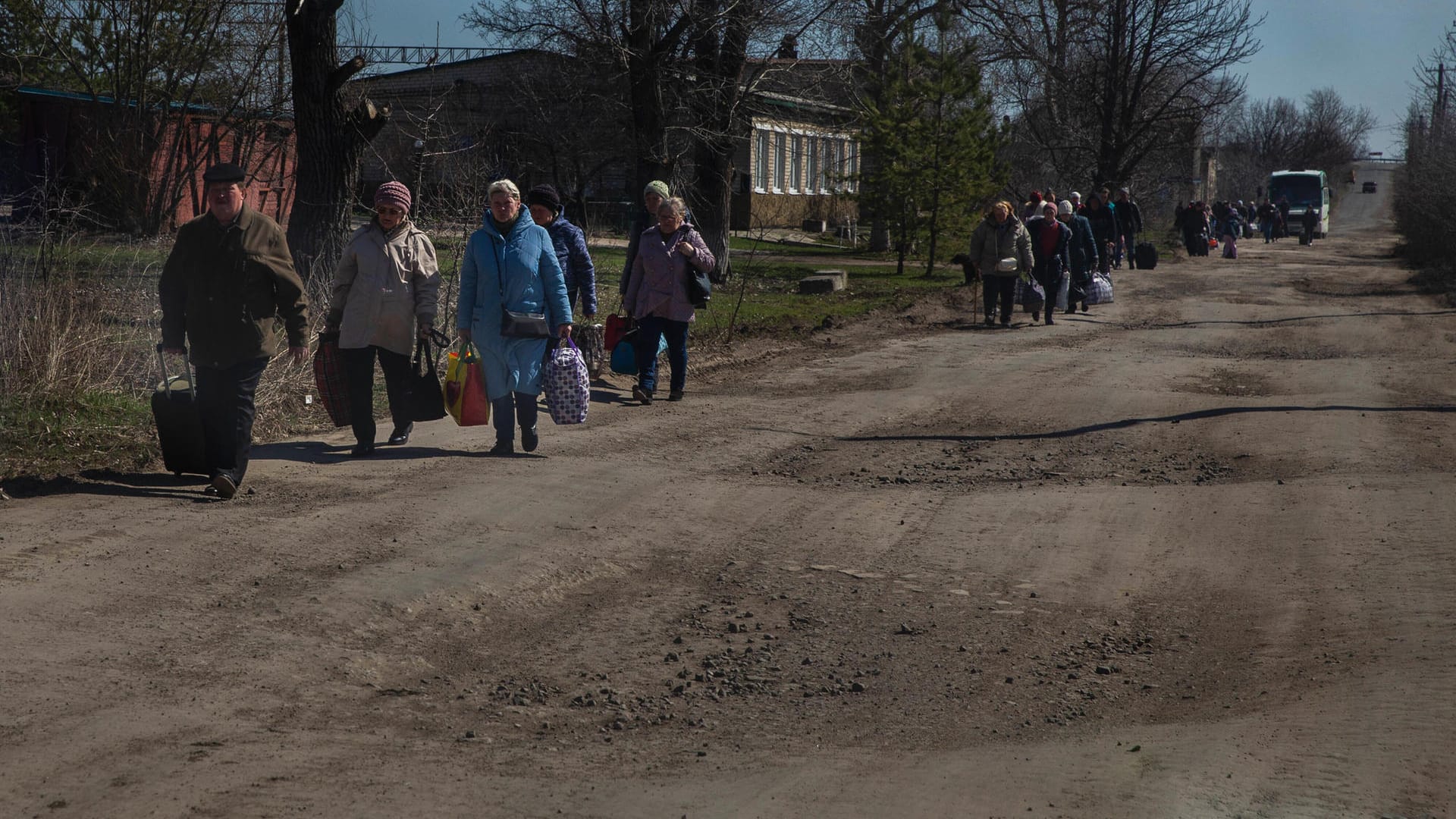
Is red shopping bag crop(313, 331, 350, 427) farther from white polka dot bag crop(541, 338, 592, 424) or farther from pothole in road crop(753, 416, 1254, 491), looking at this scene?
pothole in road crop(753, 416, 1254, 491)

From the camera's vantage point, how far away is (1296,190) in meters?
57.2

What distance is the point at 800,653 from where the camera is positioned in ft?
18.5

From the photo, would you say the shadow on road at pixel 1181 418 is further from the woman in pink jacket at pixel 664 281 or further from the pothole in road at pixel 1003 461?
the woman in pink jacket at pixel 664 281

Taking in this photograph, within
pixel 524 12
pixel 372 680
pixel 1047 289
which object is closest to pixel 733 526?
pixel 372 680

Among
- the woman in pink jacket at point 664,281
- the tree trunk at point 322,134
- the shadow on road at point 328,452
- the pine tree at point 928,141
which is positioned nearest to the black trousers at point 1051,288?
the pine tree at point 928,141

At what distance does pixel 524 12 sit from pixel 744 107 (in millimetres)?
3998

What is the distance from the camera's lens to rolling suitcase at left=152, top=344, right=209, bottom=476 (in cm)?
777

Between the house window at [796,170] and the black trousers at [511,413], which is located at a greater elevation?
the house window at [796,170]

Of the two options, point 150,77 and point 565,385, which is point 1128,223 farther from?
point 565,385

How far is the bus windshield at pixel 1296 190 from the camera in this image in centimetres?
5631

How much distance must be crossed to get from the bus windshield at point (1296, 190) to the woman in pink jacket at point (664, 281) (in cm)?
5052

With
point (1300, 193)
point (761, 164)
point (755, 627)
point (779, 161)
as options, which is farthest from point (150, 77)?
point (1300, 193)

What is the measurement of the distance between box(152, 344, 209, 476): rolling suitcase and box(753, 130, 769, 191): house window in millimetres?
40982

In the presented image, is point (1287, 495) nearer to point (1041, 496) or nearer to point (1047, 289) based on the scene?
point (1041, 496)
